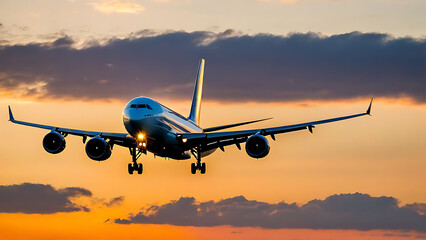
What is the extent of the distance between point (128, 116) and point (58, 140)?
36.8 feet

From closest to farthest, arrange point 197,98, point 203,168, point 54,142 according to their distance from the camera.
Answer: point 54,142 < point 203,168 < point 197,98

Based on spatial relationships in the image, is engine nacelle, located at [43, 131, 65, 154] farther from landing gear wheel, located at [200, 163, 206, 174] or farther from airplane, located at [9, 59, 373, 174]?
landing gear wheel, located at [200, 163, 206, 174]

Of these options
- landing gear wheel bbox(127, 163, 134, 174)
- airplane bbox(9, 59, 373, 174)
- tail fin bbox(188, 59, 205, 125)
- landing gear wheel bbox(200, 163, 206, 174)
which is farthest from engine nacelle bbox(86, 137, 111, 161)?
tail fin bbox(188, 59, 205, 125)

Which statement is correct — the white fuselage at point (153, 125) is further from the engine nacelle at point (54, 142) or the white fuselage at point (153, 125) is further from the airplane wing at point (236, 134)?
the engine nacelle at point (54, 142)

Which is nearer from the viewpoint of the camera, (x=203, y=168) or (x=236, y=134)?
(x=236, y=134)

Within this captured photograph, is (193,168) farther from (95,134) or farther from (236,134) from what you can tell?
(95,134)

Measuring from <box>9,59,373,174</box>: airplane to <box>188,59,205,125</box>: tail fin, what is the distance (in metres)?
24.0

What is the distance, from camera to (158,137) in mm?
82125

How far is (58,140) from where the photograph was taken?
87000 millimetres

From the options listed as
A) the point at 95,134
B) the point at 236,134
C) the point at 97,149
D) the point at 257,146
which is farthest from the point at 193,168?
the point at 97,149

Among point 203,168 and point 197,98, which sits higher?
point 197,98

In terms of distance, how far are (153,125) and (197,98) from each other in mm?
43683

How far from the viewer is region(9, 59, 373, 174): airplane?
80.6 m

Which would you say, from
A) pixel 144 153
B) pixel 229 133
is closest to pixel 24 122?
pixel 144 153
